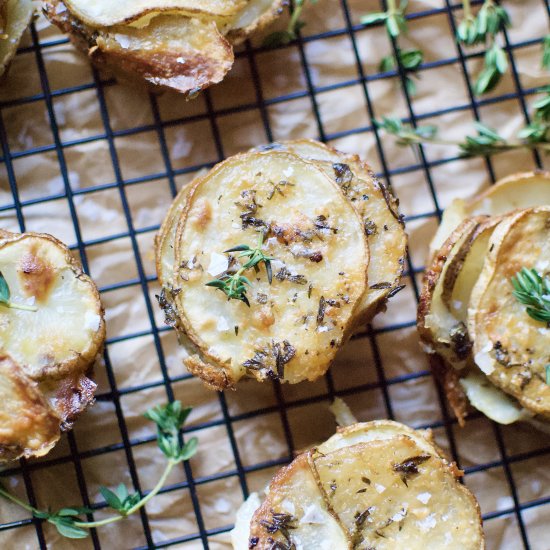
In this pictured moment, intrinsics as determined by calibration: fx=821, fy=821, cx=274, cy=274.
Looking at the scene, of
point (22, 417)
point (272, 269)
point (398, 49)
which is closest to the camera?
point (22, 417)

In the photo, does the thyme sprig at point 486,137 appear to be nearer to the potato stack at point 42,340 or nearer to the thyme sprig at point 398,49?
the thyme sprig at point 398,49

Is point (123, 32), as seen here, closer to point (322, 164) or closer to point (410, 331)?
point (322, 164)

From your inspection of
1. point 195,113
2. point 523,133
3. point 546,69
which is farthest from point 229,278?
point 546,69

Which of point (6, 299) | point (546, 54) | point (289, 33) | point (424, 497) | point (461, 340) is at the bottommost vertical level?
point (424, 497)

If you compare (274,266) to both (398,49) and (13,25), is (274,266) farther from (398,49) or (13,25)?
(13,25)

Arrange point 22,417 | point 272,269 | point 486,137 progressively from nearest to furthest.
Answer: point 22,417 < point 272,269 < point 486,137

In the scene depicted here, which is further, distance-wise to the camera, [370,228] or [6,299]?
[370,228]

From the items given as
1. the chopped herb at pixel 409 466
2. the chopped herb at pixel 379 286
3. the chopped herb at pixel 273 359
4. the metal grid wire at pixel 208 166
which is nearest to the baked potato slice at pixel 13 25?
the metal grid wire at pixel 208 166

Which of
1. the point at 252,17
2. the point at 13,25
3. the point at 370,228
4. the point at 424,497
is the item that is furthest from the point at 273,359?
the point at 13,25
